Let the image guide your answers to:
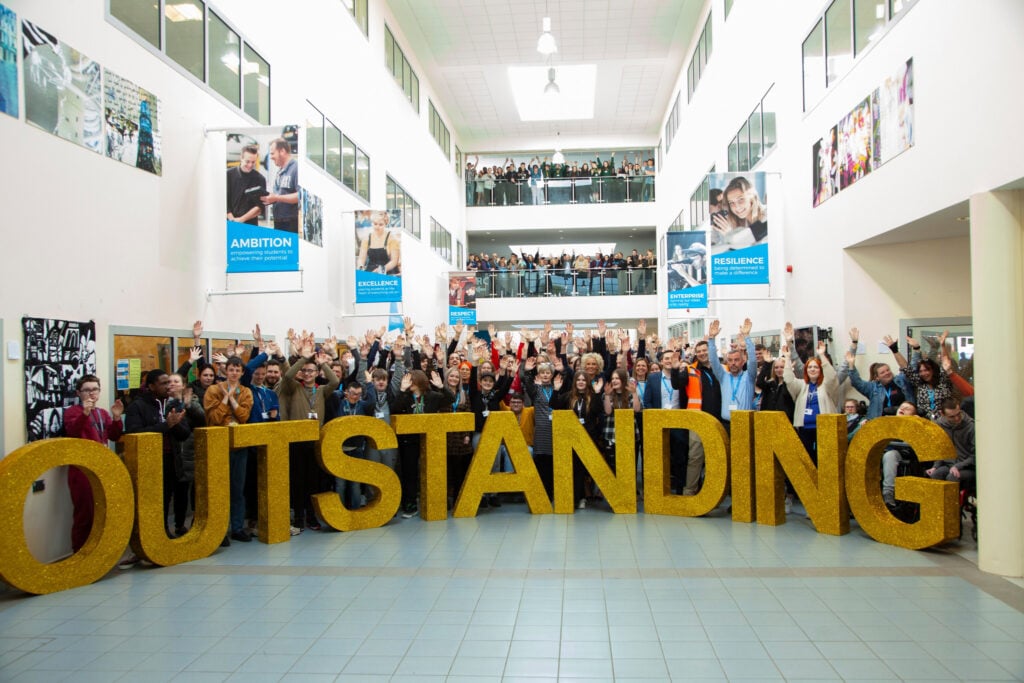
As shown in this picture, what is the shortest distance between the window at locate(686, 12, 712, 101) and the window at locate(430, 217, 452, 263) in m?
8.62

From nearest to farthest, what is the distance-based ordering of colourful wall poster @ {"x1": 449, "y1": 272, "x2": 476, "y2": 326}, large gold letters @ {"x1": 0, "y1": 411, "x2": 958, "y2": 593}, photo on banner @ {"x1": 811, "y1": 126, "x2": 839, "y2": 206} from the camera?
large gold letters @ {"x1": 0, "y1": 411, "x2": 958, "y2": 593}, photo on banner @ {"x1": 811, "y1": 126, "x2": 839, "y2": 206}, colourful wall poster @ {"x1": 449, "y1": 272, "x2": 476, "y2": 326}

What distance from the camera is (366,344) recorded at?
11586 mm

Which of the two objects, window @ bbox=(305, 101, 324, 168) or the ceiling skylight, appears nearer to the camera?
window @ bbox=(305, 101, 324, 168)

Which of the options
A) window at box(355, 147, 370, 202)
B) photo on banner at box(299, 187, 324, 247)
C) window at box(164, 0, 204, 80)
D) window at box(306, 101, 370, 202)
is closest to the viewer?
window at box(164, 0, 204, 80)

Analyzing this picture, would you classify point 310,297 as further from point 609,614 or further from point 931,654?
point 931,654

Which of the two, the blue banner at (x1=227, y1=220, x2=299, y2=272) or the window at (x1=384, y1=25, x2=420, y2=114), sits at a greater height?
the window at (x1=384, y1=25, x2=420, y2=114)

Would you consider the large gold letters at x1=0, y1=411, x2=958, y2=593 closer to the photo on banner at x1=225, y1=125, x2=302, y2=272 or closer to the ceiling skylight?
the photo on banner at x1=225, y1=125, x2=302, y2=272

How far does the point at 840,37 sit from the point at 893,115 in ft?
7.44

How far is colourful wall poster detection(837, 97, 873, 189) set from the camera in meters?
9.25

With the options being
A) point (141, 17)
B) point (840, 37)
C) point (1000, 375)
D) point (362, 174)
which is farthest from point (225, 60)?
point (1000, 375)

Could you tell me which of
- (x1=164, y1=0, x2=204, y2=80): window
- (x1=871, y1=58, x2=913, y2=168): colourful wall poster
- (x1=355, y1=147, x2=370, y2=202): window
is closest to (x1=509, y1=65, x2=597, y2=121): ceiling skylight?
(x1=355, y1=147, x2=370, y2=202): window

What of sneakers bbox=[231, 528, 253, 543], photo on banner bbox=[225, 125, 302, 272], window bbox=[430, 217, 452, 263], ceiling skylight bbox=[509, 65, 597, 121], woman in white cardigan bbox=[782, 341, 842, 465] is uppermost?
ceiling skylight bbox=[509, 65, 597, 121]

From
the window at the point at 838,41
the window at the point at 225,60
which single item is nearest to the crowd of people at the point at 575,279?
the window at the point at 838,41

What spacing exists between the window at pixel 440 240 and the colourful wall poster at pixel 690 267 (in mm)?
9252
